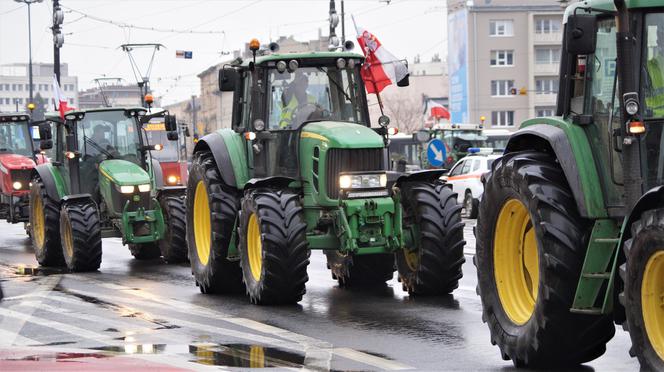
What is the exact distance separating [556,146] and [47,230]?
13370 mm

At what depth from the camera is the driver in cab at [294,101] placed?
15602 millimetres

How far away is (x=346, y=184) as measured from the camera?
48.1ft

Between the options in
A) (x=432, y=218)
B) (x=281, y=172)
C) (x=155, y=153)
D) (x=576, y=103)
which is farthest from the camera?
(x=155, y=153)

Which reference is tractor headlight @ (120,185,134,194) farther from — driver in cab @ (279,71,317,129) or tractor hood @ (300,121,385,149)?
tractor hood @ (300,121,385,149)

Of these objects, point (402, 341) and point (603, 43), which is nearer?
point (603, 43)

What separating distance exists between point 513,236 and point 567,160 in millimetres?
1122

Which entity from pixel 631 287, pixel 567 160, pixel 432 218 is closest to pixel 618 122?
pixel 567 160

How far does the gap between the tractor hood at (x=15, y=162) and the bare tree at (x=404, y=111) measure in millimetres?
105037

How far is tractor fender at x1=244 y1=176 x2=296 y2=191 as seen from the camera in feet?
48.0

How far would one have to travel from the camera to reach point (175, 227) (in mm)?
20859

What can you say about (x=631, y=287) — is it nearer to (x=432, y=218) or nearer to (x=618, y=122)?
(x=618, y=122)

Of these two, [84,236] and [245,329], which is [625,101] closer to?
[245,329]

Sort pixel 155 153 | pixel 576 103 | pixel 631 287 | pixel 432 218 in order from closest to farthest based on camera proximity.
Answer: pixel 631 287 < pixel 576 103 < pixel 432 218 < pixel 155 153

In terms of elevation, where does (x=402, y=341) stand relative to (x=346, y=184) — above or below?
below
